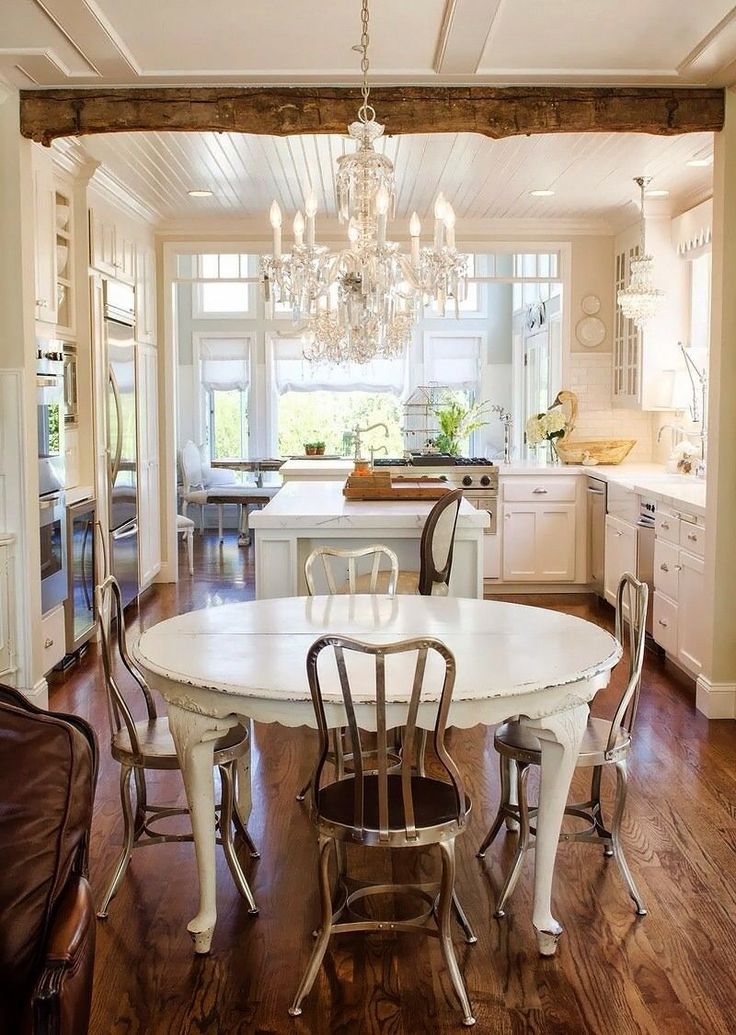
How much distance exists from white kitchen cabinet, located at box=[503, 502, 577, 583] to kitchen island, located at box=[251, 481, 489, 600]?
3.03 metres

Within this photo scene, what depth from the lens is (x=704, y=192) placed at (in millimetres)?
6547

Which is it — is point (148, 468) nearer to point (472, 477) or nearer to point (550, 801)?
point (472, 477)

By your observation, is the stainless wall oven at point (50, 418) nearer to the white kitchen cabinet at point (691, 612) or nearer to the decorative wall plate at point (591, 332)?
the white kitchen cabinet at point (691, 612)

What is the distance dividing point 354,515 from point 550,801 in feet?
6.56

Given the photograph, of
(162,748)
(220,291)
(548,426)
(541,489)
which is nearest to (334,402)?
(220,291)

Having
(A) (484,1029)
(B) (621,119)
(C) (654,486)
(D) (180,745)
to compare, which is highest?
(B) (621,119)

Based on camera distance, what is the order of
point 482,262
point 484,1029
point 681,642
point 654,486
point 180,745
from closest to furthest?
point 484,1029 → point 180,745 → point 681,642 → point 654,486 → point 482,262

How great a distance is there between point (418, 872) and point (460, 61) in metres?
3.02

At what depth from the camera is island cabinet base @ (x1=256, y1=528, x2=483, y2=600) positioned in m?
4.44

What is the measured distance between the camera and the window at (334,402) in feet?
37.7

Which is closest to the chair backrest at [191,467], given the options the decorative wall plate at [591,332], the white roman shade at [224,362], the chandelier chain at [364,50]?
the white roman shade at [224,362]

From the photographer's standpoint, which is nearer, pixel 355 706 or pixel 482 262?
pixel 355 706

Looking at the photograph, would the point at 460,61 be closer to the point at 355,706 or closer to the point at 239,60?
the point at 239,60

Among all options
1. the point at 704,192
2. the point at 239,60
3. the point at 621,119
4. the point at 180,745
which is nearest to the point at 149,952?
the point at 180,745
